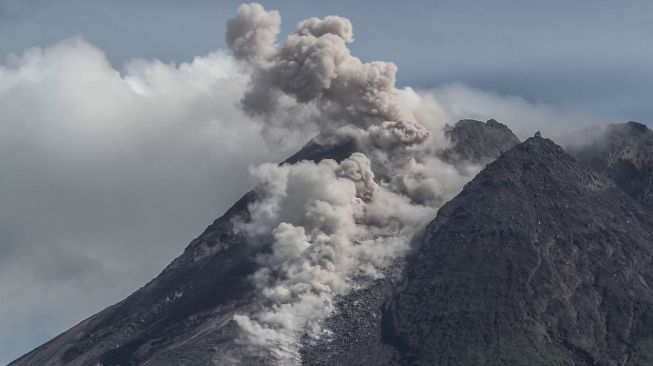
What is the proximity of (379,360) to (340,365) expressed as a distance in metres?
4.93

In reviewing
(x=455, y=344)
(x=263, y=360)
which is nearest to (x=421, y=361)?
(x=455, y=344)

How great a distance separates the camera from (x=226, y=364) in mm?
197500

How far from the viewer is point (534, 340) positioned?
654ft

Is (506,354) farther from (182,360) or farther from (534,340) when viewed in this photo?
(182,360)

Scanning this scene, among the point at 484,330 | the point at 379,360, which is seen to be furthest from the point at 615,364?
the point at 379,360

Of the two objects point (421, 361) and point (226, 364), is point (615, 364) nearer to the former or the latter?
point (421, 361)

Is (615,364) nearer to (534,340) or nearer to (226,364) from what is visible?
(534,340)

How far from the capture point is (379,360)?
197625 mm

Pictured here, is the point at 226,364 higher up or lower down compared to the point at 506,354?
higher up

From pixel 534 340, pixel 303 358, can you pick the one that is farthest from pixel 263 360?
pixel 534 340

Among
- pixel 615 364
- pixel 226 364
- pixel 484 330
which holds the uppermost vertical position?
pixel 226 364

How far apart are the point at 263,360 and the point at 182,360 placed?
1022 cm

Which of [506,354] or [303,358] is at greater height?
[303,358]

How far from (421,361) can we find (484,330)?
979 centimetres
